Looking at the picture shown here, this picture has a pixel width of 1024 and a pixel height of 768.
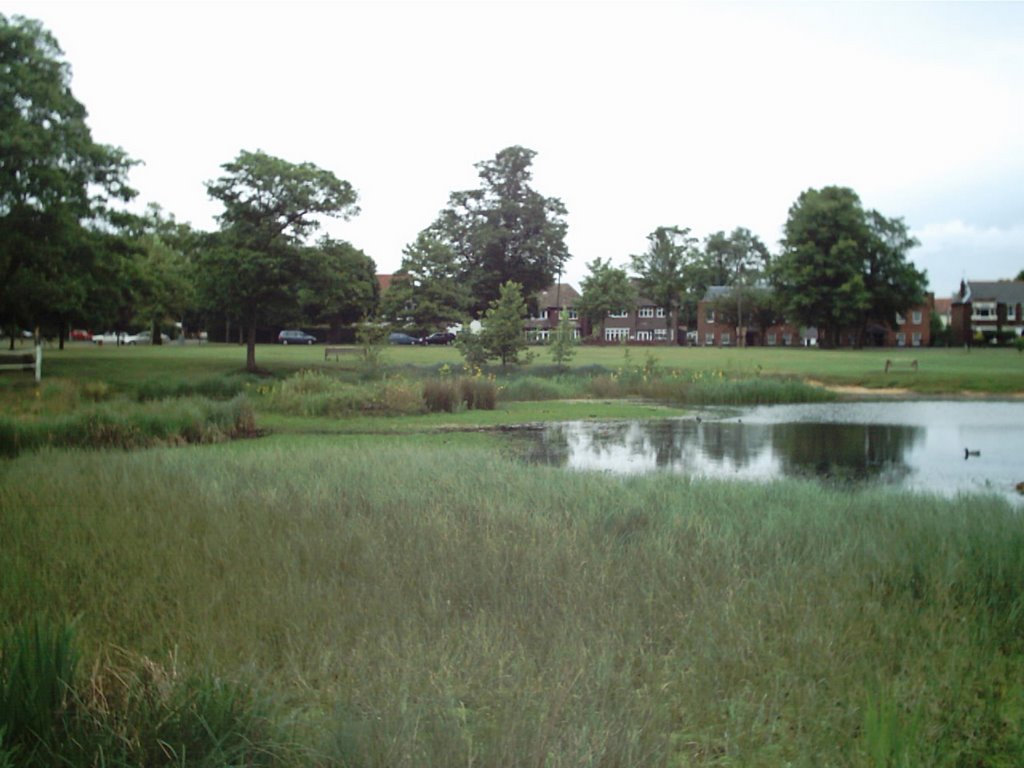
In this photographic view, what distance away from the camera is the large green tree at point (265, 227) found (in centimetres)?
3784

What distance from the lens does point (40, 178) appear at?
3045 centimetres

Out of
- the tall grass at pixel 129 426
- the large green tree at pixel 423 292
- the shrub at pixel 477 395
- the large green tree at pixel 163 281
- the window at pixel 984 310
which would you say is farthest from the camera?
the window at pixel 984 310

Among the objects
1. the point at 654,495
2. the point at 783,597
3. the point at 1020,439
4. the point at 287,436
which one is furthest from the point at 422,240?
the point at 783,597

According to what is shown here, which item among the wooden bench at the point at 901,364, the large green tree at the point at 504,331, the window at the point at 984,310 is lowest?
the wooden bench at the point at 901,364

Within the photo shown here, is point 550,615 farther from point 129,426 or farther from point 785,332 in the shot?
point 785,332

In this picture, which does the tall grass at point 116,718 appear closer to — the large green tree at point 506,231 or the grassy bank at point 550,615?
the grassy bank at point 550,615

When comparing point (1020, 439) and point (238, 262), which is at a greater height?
point (238, 262)

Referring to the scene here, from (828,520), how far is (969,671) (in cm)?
339

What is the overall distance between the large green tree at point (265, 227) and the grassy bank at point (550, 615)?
2889cm

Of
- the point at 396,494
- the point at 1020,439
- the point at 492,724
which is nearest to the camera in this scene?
the point at 492,724

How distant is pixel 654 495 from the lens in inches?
404

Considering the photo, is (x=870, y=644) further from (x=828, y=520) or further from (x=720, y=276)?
(x=720, y=276)

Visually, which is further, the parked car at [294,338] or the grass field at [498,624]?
the parked car at [294,338]

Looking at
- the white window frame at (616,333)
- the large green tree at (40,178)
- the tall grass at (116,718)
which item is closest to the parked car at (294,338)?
the large green tree at (40,178)
